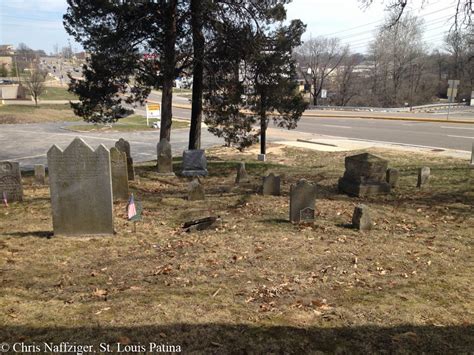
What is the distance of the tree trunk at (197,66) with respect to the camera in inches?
531

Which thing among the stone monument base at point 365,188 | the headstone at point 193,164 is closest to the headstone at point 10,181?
the headstone at point 193,164

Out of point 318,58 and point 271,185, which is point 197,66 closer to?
Answer: point 271,185

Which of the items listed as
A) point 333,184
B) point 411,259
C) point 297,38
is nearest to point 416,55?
point 297,38

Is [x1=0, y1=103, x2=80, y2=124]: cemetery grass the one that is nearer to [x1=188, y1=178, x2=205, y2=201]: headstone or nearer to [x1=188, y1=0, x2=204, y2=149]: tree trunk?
[x1=188, y1=0, x2=204, y2=149]: tree trunk

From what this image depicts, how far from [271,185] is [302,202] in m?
2.62

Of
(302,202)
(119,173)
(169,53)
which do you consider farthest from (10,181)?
(169,53)

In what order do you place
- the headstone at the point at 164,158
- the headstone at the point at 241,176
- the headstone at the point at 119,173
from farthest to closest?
the headstone at the point at 164,158 < the headstone at the point at 241,176 < the headstone at the point at 119,173

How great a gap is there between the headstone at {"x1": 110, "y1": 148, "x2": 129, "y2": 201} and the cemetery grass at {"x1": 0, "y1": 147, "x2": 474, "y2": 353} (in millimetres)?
869

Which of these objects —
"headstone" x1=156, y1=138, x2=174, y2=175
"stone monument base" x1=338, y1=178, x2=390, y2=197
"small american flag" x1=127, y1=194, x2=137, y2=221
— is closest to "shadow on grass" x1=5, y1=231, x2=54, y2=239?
"small american flag" x1=127, y1=194, x2=137, y2=221

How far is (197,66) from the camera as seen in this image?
1434 cm

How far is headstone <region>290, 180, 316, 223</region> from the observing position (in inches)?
303

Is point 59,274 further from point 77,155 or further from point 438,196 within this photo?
point 438,196

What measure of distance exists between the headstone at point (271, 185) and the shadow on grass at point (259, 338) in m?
6.42

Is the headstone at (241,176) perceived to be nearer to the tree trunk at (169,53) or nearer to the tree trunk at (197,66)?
the tree trunk at (197,66)
